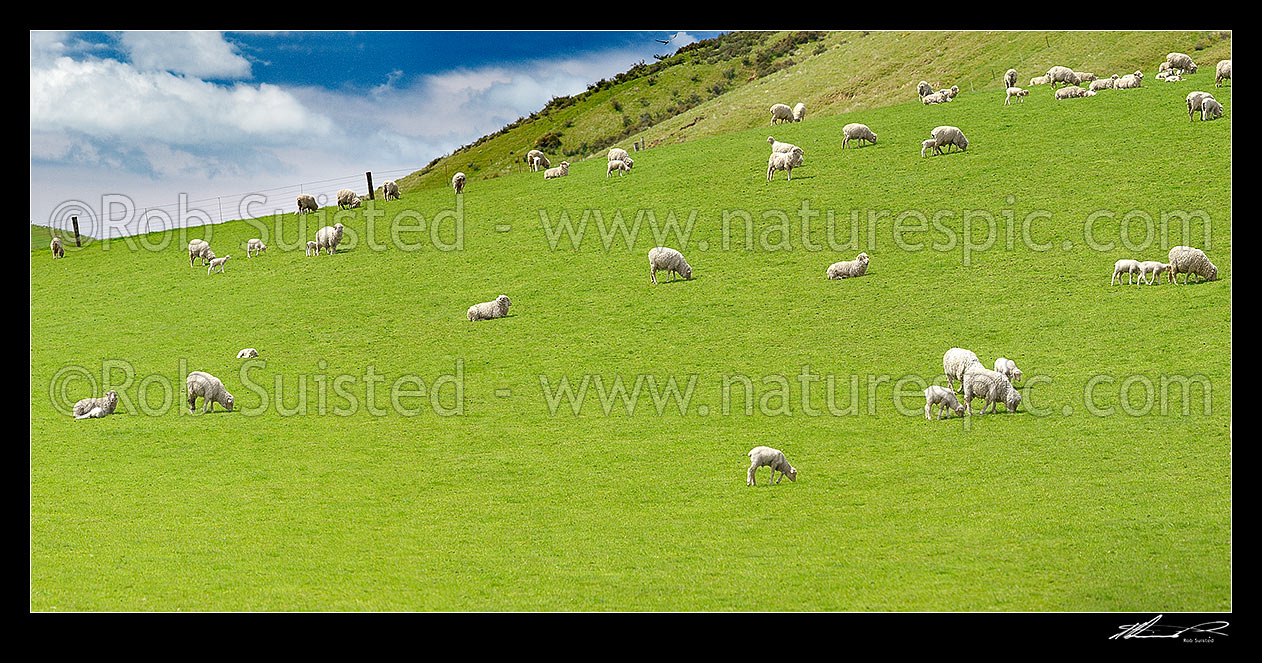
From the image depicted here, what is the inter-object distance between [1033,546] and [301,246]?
34.9 meters

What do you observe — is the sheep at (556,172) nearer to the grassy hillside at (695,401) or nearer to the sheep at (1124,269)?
the grassy hillside at (695,401)

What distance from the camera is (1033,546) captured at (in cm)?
1616

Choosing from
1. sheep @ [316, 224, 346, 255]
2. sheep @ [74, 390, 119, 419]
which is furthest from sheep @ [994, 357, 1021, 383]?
sheep @ [316, 224, 346, 255]

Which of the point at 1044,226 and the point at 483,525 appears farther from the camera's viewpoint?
the point at 1044,226

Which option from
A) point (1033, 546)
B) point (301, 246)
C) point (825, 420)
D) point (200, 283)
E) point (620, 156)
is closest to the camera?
point (1033, 546)

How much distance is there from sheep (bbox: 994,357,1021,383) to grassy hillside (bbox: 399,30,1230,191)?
3192 cm

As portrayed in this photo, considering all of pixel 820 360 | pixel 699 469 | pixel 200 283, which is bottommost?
pixel 699 469

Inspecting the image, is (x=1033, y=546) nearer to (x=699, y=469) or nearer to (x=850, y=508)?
(x=850, y=508)

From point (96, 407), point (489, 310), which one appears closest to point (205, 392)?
point (96, 407)

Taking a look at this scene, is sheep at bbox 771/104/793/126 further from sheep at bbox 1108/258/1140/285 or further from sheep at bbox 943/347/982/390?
sheep at bbox 943/347/982/390

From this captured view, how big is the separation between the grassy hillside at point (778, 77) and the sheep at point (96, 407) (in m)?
38.1

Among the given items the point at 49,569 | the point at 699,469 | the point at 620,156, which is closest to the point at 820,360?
the point at 699,469

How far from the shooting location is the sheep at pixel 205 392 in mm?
25719

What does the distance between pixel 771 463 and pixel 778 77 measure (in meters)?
55.5
